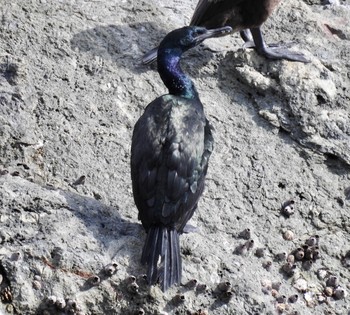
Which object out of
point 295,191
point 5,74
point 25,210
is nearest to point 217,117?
point 295,191

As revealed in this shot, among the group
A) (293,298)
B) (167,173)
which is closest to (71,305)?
(167,173)

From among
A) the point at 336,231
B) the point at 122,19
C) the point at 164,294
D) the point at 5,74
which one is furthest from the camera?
the point at 122,19

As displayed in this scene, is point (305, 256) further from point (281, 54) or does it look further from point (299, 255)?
point (281, 54)

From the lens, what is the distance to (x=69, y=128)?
7691 mm

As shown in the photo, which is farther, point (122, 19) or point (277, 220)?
point (122, 19)

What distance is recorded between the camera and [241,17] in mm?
8547

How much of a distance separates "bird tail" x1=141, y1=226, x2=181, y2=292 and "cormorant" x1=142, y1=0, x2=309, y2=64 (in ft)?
7.95

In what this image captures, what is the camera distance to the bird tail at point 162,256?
5988 mm

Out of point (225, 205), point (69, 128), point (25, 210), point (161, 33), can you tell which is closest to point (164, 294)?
point (25, 210)

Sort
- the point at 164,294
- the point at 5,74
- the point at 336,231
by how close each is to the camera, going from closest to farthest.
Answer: the point at 164,294, the point at 336,231, the point at 5,74

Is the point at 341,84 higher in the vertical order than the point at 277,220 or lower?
higher

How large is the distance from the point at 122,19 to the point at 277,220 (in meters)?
2.41

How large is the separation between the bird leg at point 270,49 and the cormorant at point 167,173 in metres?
1.59

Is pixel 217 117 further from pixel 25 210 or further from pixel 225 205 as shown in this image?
pixel 25 210
